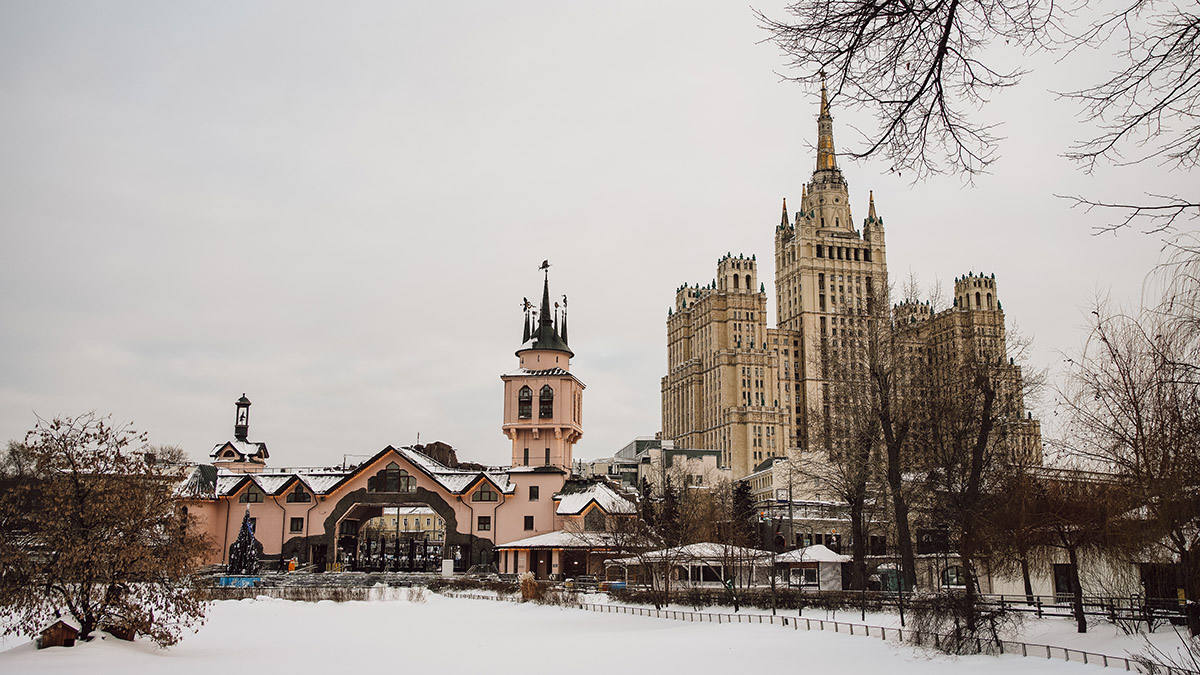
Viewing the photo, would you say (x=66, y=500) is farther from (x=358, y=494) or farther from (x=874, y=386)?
(x=358, y=494)

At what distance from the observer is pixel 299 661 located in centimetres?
2144

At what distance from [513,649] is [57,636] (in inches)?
405

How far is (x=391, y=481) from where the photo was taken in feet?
207

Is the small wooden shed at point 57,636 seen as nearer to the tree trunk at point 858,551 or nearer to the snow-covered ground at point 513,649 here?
the snow-covered ground at point 513,649

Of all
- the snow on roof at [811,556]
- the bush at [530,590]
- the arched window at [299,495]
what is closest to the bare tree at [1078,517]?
the snow on roof at [811,556]

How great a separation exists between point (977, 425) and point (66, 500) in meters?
25.1

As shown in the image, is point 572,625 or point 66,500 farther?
point 572,625

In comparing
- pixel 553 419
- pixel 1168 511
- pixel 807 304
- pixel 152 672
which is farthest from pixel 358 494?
pixel 807 304

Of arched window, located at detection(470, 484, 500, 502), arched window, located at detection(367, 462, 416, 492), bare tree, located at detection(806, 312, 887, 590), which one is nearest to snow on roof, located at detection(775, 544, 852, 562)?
bare tree, located at detection(806, 312, 887, 590)

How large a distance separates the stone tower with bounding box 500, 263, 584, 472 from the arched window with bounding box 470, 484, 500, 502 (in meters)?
4.26

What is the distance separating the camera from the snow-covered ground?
19500 mm

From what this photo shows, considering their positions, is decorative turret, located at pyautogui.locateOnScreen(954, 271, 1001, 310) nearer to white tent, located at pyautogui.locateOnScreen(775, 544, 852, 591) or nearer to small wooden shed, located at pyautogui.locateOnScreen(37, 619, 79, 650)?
white tent, located at pyautogui.locateOnScreen(775, 544, 852, 591)

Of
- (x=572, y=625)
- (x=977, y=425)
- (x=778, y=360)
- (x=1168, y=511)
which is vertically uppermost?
(x=778, y=360)

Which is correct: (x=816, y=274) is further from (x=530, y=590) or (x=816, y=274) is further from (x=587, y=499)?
(x=530, y=590)
